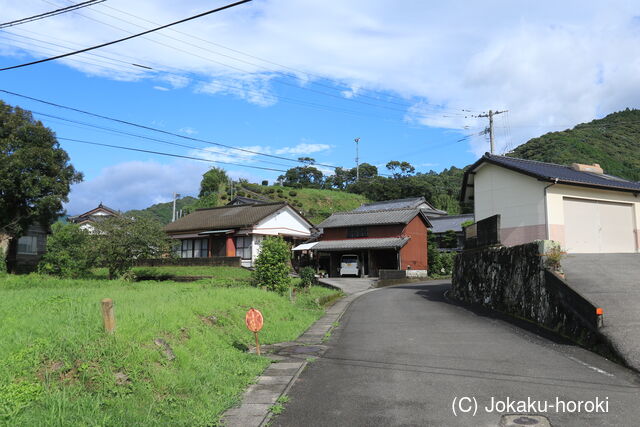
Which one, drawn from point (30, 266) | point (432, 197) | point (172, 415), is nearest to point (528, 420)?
point (172, 415)

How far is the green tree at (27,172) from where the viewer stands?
27.0m

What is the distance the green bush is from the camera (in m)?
19.3

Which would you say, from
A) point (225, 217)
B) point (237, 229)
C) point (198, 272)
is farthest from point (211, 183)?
point (198, 272)

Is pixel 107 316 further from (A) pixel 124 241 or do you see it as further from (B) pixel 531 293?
(A) pixel 124 241

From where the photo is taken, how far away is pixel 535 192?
781 inches

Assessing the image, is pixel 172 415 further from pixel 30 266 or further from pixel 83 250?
pixel 30 266

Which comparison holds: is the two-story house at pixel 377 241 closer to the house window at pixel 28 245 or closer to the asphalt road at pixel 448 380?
the house window at pixel 28 245

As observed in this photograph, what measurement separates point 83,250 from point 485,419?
24.7 m

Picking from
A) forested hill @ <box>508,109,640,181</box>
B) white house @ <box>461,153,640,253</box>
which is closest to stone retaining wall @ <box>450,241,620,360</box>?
white house @ <box>461,153,640,253</box>

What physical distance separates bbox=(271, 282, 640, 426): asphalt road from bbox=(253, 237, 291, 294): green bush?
A: 8064 mm

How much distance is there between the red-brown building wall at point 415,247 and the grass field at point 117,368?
104ft

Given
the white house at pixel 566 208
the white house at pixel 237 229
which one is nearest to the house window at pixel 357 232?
the white house at pixel 237 229

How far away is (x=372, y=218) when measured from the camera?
4372 centimetres

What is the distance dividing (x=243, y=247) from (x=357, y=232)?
10736mm
